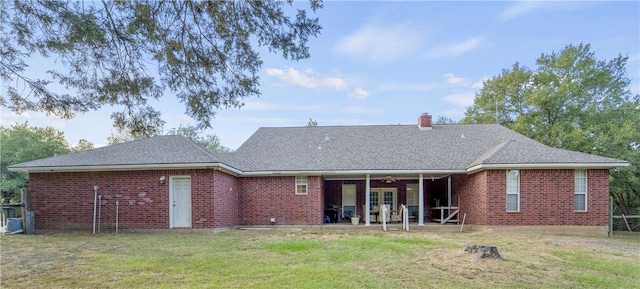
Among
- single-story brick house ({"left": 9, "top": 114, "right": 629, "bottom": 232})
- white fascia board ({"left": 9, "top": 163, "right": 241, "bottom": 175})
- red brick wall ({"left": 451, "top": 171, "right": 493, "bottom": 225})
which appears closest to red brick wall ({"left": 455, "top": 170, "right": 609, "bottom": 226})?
single-story brick house ({"left": 9, "top": 114, "right": 629, "bottom": 232})

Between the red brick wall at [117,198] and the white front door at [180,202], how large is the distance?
208mm

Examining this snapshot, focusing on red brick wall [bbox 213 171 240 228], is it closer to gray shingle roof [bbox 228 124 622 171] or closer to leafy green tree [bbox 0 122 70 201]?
gray shingle roof [bbox 228 124 622 171]

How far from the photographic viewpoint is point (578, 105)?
21.8m

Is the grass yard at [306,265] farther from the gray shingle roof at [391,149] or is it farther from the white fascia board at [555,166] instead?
the gray shingle roof at [391,149]

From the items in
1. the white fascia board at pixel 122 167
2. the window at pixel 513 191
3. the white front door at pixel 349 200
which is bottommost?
the white front door at pixel 349 200

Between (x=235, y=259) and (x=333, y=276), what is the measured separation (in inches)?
95.5

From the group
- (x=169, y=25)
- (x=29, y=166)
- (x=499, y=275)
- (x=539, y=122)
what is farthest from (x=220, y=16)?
(x=539, y=122)

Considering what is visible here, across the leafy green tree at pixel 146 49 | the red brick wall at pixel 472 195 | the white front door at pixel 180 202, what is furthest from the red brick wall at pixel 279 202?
the leafy green tree at pixel 146 49

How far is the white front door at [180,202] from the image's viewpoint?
13.3 m

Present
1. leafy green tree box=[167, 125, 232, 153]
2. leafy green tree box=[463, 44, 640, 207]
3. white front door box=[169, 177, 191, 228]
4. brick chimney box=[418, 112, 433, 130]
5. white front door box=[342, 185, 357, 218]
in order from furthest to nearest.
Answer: leafy green tree box=[167, 125, 232, 153]
leafy green tree box=[463, 44, 640, 207]
brick chimney box=[418, 112, 433, 130]
white front door box=[342, 185, 357, 218]
white front door box=[169, 177, 191, 228]

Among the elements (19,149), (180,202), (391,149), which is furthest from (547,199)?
(19,149)

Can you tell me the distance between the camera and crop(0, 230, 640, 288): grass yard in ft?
19.3

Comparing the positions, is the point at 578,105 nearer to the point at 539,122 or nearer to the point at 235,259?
the point at 539,122

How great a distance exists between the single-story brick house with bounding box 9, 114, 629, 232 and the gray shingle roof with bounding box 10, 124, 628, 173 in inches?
2.6
